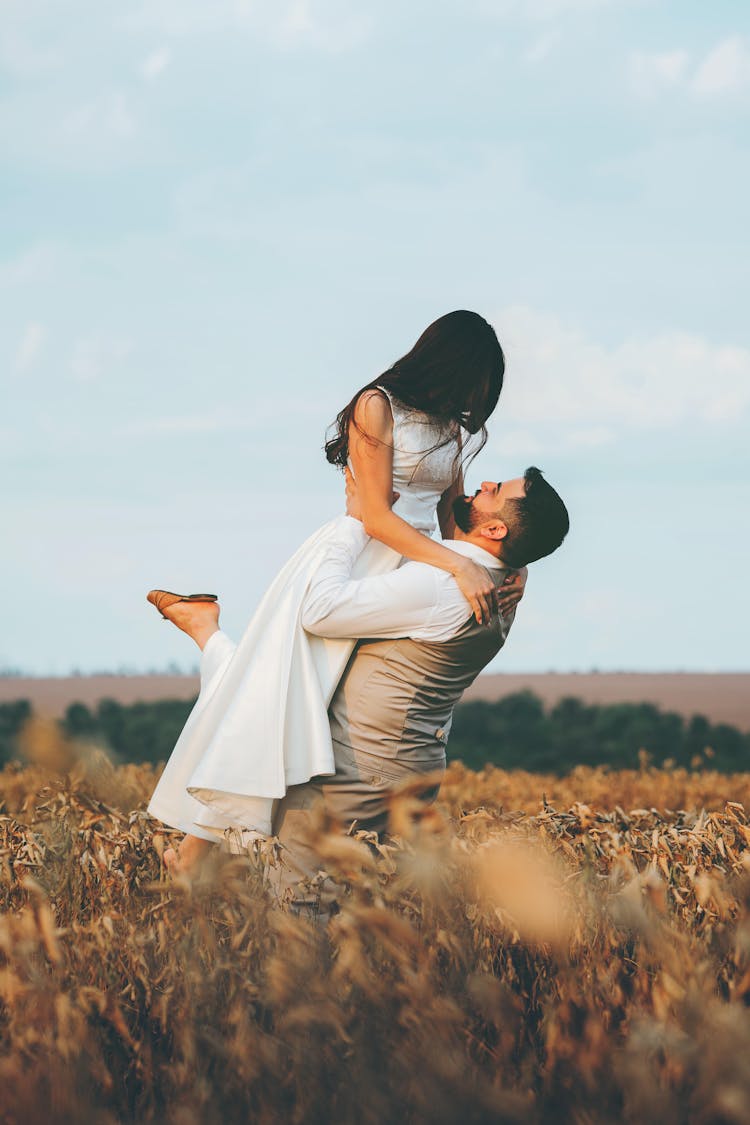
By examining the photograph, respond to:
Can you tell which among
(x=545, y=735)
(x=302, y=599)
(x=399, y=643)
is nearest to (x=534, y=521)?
(x=399, y=643)

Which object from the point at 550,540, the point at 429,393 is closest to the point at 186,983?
the point at 550,540

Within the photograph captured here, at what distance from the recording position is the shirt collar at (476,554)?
4.38 meters

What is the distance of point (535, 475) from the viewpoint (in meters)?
4.35

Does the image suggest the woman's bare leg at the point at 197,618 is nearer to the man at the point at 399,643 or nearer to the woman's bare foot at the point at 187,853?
the woman's bare foot at the point at 187,853

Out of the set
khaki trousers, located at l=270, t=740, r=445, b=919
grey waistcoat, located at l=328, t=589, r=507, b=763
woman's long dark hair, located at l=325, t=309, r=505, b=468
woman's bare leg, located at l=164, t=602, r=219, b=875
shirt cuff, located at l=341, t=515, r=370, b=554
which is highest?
woman's long dark hair, located at l=325, t=309, r=505, b=468

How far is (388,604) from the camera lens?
423 centimetres

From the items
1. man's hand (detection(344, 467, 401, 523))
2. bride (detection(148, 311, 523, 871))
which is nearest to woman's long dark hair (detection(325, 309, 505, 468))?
bride (detection(148, 311, 523, 871))

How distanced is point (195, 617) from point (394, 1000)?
240cm

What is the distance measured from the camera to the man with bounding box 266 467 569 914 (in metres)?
4.24

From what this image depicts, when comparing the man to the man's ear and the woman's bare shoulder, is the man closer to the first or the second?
the man's ear

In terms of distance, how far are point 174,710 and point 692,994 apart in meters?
12.7

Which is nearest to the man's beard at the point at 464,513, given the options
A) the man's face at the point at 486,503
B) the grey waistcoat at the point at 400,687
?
the man's face at the point at 486,503

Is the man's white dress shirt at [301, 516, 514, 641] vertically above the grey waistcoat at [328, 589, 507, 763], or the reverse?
the man's white dress shirt at [301, 516, 514, 641]

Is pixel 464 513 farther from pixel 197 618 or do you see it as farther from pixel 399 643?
pixel 197 618
